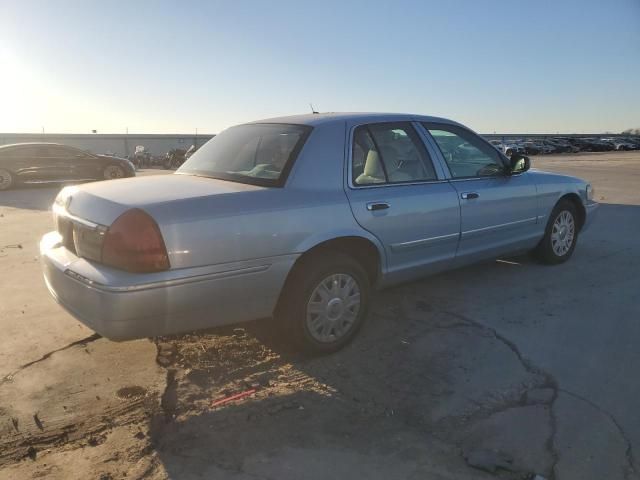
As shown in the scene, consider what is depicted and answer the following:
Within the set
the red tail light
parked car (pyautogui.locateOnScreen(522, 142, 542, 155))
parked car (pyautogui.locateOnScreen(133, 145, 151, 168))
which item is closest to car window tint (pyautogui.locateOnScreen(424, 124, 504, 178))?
the red tail light

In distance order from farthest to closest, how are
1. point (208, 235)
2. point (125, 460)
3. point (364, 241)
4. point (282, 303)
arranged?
point (364, 241) → point (282, 303) → point (208, 235) → point (125, 460)

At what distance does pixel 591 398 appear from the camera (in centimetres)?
300

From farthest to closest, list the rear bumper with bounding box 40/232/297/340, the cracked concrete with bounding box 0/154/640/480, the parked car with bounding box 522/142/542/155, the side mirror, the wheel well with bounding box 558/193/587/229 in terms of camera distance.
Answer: the parked car with bounding box 522/142/542/155, the wheel well with bounding box 558/193/587/229, the side mirror, the rear bumper with bounding box 40/232/297/340, the cracked concrete with bounding box 0/154/640/480

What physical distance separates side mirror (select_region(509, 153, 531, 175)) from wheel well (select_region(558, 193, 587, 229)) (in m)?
Result: 0.83

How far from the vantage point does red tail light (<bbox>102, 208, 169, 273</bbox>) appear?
2.80 metres

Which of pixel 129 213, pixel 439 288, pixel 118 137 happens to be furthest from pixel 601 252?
pixel 118 137

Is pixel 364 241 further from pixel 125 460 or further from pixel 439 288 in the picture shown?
pixel 125 460

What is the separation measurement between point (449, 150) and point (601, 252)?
3.19 meters

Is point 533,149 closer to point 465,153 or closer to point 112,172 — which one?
point 112,172

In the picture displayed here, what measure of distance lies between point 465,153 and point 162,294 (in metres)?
2.97

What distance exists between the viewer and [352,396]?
306 centimetres

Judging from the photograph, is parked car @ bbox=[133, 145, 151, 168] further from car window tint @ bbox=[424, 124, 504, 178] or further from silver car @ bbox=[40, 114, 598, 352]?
car window tint @ bbox=[424, 124, 504, 178]

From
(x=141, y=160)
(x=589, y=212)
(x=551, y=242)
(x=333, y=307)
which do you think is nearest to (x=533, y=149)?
(x=141, y=160)

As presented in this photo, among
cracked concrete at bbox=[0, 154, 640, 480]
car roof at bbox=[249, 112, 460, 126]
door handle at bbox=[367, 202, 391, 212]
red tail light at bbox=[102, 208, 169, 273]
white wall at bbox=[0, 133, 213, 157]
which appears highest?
white wall at bbox=[0, 133, 213, 157]
